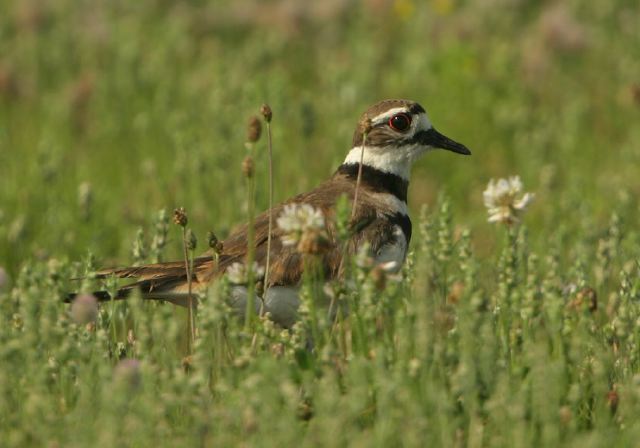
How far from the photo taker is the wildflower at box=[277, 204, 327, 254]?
4.13 metres

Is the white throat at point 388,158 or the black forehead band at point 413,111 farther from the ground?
the black forehead band at point 413,111

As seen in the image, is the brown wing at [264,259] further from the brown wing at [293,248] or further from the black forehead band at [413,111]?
the black forehead band at [413,111]

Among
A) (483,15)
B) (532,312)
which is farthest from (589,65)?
(532,312)

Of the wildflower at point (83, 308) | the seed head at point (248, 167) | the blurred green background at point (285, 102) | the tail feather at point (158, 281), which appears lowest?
the wildflower at point (83, 308)

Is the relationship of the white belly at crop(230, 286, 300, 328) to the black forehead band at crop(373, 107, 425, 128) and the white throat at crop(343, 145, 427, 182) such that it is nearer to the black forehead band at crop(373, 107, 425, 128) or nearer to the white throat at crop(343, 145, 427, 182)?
the white throat at crop(343, 145, 427, 182)

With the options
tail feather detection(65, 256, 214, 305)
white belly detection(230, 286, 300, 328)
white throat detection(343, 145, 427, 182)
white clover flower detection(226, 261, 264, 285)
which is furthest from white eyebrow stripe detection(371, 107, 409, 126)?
white clover flower detection(226, 261, 264, 285)

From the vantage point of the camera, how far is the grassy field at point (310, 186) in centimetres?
383

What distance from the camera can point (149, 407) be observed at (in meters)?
3.59

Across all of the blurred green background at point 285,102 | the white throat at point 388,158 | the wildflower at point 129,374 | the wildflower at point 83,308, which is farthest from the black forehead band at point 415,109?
the wildflower at point 129,374

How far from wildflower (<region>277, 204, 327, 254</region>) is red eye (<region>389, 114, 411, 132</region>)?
2.14m

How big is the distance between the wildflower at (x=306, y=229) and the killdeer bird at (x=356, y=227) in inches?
6.5

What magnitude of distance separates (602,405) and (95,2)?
956 cm

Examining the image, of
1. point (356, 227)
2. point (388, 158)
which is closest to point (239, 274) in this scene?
point (356, 227)

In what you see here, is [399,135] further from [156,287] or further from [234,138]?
[234,138]
